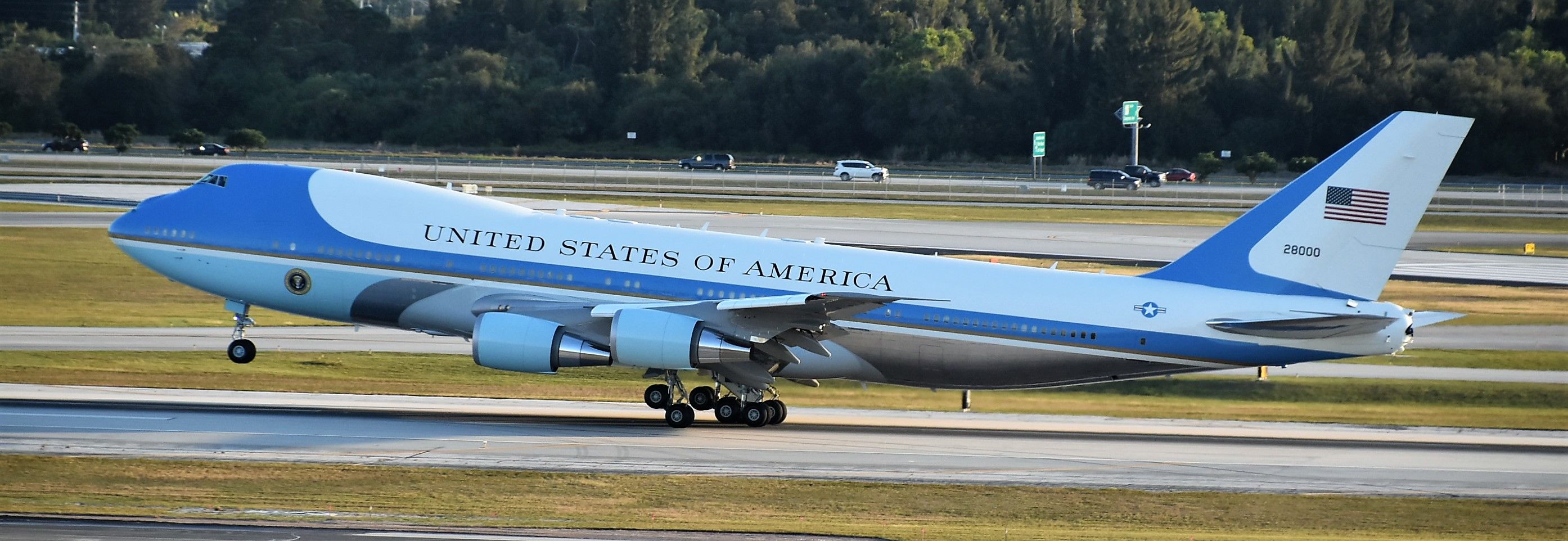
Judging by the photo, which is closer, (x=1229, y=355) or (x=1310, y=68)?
(x=1229, y=355)

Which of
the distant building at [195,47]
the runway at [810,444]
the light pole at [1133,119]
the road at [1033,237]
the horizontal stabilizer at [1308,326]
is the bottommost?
the runway at [810,444]

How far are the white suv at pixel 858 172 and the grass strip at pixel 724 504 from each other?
9088 cm

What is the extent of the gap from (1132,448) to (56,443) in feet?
68.8

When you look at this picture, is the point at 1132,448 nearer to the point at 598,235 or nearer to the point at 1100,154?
the point at 598,235

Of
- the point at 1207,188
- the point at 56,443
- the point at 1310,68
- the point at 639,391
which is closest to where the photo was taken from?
the point at 56,443

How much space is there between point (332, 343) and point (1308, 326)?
26.6 metres

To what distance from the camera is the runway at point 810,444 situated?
28719mm

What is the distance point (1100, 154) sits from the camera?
13925 cm

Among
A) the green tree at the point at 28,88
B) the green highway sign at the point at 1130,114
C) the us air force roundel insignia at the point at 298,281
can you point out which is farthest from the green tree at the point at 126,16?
the us air force roundel insignia at the point at 298,281

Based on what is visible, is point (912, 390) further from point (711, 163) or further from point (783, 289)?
point (711, 163)

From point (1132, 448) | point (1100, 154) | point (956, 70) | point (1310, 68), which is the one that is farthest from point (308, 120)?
point (1132, 448)

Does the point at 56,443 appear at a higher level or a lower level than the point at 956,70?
lower

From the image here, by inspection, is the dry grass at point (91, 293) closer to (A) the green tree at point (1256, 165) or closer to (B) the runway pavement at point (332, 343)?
(B) the runway pavement at point (332, 343)

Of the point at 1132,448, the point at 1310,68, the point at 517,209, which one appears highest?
the point at 1310,68
